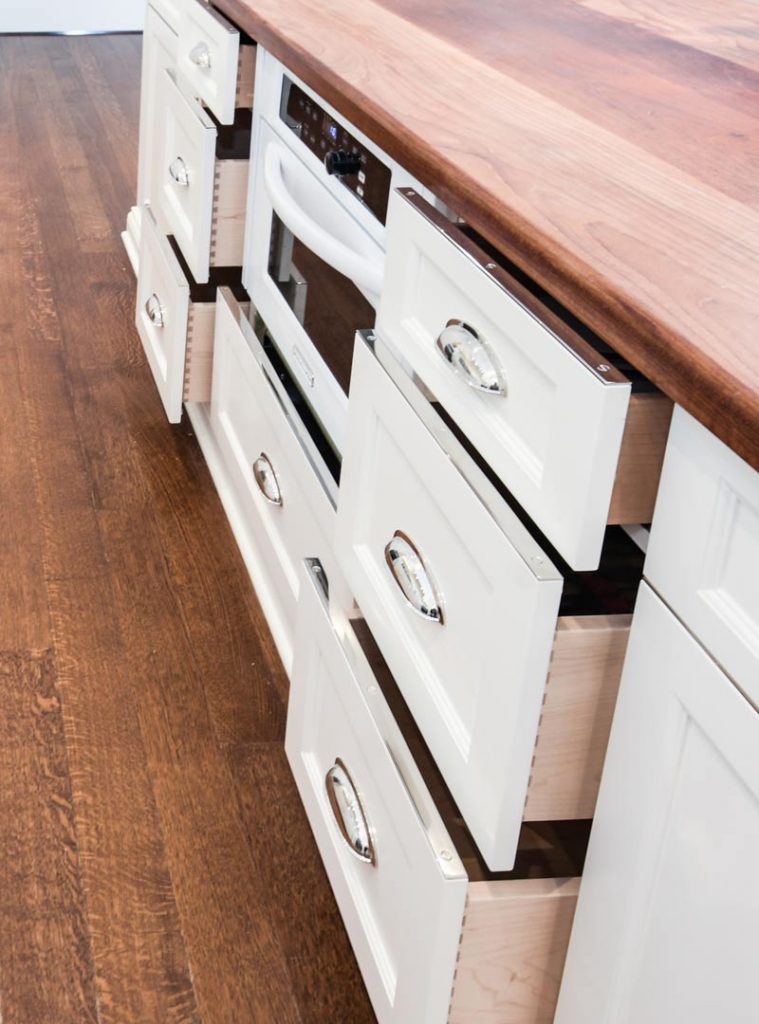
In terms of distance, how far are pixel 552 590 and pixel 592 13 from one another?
3.30 feet

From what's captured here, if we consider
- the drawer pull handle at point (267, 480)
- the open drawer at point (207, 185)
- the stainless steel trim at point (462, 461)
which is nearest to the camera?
the stainless steel trim at point (462, 461)

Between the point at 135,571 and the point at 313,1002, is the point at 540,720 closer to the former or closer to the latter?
the point at 313,1002

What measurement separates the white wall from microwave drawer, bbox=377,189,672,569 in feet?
14.8

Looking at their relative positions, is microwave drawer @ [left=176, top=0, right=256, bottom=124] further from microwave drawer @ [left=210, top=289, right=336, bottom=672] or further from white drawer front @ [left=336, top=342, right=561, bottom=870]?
white drawer front @ [left=336, top=342, right=561, bottom=870]

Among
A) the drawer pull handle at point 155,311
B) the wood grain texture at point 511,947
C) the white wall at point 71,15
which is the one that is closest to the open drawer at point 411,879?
the wood grain texture at point 511,947

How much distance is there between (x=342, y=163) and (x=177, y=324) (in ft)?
2.13

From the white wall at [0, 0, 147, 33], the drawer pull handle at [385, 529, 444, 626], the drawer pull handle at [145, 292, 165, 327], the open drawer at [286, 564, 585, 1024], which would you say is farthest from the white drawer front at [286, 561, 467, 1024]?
the white wall at [0, 0, 147, 33]

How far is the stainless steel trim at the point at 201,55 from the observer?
1.77 meters

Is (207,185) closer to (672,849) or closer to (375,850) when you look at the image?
(375,850)

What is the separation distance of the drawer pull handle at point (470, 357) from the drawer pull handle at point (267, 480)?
65cm

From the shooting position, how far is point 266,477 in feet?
5.20

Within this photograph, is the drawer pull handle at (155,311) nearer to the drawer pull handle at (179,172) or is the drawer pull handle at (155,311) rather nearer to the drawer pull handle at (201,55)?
the drawer pull handle at (179,172)

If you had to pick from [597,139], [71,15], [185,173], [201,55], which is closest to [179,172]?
[185,173]

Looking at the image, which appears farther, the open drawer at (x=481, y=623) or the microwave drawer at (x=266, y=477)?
the microwave drawer at (x=266, y=477)
